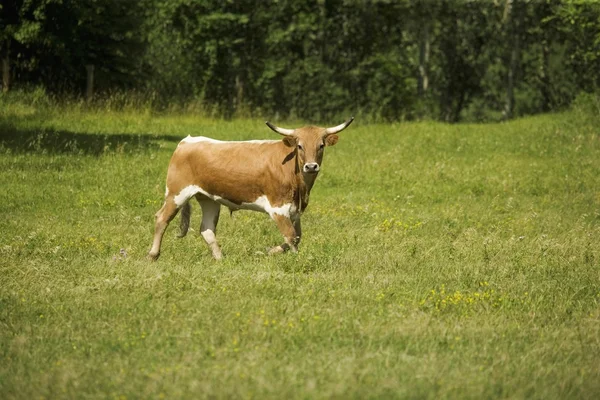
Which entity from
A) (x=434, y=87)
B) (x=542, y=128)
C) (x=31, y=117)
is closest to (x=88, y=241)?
(x=31, y=117)

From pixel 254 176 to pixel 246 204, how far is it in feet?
Answer: 1.22

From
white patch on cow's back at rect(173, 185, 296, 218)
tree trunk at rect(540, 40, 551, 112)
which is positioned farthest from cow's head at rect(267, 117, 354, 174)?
tree trunk at rect(540, 40, 551, 112)

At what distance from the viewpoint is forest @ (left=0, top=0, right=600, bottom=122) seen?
31375 millimetres

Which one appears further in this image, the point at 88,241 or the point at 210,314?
the point at 88,241

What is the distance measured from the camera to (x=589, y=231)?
14156mm

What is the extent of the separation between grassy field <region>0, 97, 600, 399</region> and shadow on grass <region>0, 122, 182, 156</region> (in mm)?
296

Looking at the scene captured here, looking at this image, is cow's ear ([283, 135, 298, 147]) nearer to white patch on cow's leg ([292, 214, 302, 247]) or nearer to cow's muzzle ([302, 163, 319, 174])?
cow's muzzle ([302, 163, 319, 174])

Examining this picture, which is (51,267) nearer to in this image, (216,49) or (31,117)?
(31,117)

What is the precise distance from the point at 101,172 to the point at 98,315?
10177 millimetres

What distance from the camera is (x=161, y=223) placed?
1184 cm

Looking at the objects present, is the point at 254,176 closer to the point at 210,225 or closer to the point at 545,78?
the point at 210,225

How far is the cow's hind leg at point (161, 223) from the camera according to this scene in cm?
1174

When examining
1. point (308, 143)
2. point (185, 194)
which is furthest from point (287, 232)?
point (185, 194)

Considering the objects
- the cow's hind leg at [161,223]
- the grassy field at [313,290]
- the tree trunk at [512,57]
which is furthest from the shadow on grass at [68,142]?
the tree trunk at [512,57]
